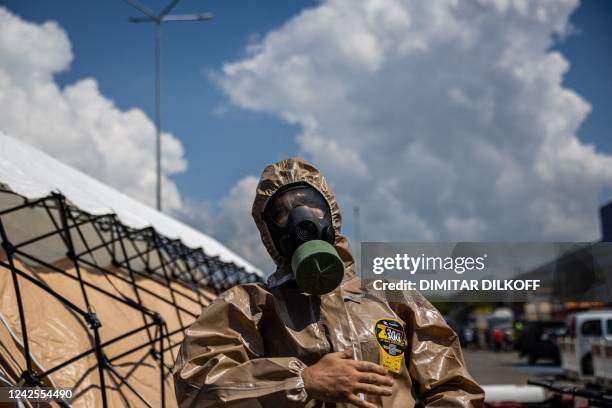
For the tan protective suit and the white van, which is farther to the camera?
the white van

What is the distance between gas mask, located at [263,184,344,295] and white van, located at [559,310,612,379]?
44.2 ft

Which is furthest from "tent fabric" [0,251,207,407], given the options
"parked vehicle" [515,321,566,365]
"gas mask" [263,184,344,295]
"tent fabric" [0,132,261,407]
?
"parked vehicle" [515,321,566,365]

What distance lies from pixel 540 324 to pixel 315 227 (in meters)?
20.2

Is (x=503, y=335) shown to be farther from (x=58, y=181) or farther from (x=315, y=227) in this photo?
(x=315, y=227)

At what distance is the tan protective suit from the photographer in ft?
6.02

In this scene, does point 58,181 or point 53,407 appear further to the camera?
point 58,181

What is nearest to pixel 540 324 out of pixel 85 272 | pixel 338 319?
pixel 85 272

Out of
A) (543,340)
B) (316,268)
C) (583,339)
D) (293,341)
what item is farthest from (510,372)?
(316,268)

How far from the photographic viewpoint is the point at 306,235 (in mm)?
2029

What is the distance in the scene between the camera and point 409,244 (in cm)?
311

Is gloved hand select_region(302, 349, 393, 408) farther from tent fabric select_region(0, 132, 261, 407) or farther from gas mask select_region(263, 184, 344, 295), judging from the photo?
tent fabric select_region(0, 132, 261, 407)

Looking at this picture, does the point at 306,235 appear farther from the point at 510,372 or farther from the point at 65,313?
the point at 510,372

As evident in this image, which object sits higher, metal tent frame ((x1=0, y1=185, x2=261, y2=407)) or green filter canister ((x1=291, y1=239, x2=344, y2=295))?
metal tent frame ((x1=0, y1=185, x2=261, y2=407))

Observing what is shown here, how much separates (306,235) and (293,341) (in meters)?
0.35
